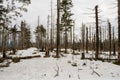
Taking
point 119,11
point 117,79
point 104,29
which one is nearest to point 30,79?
point 117,79

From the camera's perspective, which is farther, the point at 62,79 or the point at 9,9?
the point at 9,9

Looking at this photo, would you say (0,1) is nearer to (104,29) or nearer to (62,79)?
(62,79)

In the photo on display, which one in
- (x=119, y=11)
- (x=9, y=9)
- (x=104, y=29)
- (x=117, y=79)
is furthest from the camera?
(x=104, y=29)

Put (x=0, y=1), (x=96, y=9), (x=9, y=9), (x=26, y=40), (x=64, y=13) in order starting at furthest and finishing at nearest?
(x=26, y=40) < (x=64, y=13) < (x=96, y=9) < (x=9, y=9) < (x=0, y=1)

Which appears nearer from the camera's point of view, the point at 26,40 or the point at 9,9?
the point at 9,9

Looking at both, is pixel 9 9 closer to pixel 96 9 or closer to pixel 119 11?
pixel 119 11

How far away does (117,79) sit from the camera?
1198 centimetres

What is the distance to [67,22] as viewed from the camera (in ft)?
139

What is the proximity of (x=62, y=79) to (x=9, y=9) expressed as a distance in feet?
25.6

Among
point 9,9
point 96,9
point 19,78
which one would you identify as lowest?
point 19,78

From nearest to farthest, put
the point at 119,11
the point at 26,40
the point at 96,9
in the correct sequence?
the point at 119,11
the point at 96,9
the point at 26,40

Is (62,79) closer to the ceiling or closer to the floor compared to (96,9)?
closer to the floor

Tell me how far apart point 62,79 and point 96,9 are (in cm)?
1689

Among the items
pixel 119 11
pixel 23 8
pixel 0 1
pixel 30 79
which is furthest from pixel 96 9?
pixel 30 79
